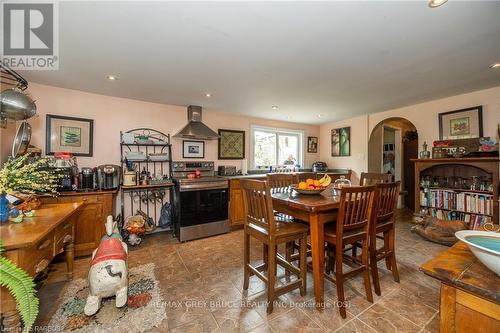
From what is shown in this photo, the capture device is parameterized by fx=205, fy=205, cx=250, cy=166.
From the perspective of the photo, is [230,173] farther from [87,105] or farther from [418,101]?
[418,101]

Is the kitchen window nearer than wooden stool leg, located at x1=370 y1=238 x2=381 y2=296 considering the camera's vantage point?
No

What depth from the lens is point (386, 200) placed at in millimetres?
1937

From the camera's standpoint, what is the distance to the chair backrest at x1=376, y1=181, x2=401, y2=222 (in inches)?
71.1

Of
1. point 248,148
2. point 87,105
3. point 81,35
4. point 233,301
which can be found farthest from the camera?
point 248,148

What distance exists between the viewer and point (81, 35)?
67.4 inches

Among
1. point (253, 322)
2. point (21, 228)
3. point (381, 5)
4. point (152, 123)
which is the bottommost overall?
point (253, 322)

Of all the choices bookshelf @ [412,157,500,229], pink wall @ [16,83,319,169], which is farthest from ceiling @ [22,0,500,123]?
bookshelf @ [412,157,500,229]

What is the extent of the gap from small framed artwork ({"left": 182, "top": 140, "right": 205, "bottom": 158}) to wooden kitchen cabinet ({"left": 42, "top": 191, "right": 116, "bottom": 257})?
145cm

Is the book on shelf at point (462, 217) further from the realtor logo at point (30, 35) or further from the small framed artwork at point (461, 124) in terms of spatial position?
the realtor logo at point (30, 35)

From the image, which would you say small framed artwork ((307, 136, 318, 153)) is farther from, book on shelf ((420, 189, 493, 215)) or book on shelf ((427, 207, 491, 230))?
book on shelf ((427, 207, 491, 230))

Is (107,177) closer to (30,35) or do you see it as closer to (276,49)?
(30,35)

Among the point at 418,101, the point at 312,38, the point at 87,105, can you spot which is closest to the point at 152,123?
the point at 87,105

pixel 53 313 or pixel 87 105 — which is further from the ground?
pixel 87 105

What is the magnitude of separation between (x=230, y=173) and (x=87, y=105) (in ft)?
8.51
